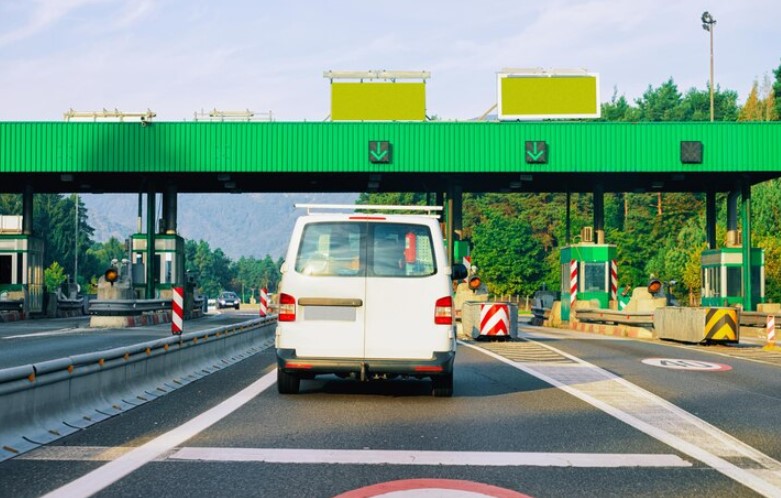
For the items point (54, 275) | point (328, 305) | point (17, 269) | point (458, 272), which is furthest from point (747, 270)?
point (54, 275)

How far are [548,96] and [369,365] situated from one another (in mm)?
30264

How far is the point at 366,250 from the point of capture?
33.6ft

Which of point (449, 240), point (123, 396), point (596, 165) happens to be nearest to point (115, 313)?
point (449, 240)

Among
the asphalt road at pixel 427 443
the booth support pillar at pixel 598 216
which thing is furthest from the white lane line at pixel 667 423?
the booth support pillar at pixel 598 216

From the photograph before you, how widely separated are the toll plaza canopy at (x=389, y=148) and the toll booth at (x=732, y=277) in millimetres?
3262

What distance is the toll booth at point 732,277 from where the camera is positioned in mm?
36281

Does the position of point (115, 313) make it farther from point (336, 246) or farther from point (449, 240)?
point (336, 246)

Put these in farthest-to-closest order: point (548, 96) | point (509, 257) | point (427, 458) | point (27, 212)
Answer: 1. point (509, 257)
2. point (27, 212)
3. point (548, 96)
4. point (427, 458)

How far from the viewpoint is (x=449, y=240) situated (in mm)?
37781

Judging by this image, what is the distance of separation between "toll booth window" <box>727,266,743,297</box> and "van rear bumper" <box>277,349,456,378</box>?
2902 centimetres

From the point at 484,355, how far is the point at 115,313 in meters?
17.2

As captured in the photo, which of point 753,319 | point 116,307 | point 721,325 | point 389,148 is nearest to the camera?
point 721,325

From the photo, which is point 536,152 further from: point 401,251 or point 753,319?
point 401,251

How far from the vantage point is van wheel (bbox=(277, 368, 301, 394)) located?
35.2 ft
